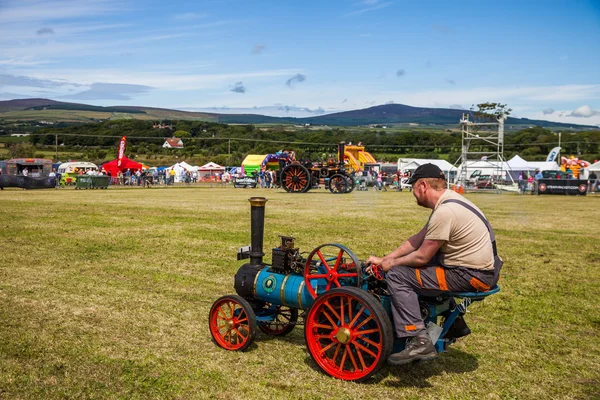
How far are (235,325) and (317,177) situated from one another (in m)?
23.8

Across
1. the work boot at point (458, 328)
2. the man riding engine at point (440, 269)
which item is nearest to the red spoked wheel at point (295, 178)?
the work boot at point (458, 328)

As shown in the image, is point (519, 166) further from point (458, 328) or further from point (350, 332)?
point (350, 332)

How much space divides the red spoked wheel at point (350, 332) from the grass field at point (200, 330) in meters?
0.15

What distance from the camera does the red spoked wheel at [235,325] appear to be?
479 centimetres

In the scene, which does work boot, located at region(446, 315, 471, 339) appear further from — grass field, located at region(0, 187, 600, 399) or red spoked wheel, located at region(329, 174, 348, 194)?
red spoked wheel, located at region(329, 174, 348, 194)

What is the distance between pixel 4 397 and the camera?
3762 mm

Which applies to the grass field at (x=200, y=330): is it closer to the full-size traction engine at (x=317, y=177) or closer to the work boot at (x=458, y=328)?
the work boot at (x=458, y=328)

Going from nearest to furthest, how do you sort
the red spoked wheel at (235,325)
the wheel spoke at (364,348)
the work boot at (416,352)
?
1. the work boot at (416,352)
2. the wheel spoke at (364,348)
3. the red spoked wheel at (235,325)

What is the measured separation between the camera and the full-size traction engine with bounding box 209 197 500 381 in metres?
4.04

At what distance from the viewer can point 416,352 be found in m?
3.89

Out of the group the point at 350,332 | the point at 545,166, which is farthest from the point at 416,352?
the point at 545,166

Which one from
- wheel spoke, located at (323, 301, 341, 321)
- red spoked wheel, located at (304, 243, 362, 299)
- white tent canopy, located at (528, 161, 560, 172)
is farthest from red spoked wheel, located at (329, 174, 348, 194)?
wheel spoke, located at (323, 301, 341, 321)

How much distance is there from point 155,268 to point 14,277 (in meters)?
1.83

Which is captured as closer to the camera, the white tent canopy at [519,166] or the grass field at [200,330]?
the grass field at [200,330]
